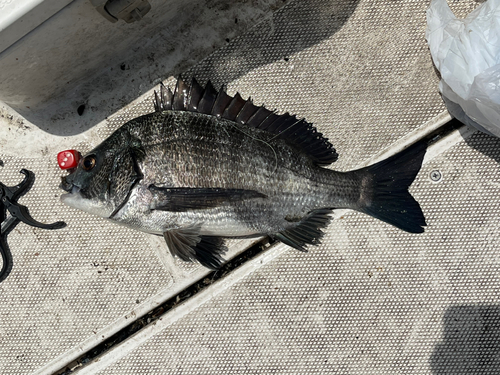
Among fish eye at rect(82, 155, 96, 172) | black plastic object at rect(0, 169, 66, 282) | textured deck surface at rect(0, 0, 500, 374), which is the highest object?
fish eye at rect(82, 155, 96, 172)

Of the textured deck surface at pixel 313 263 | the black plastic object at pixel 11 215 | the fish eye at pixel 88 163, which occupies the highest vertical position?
the fish eye at pixel 88 163

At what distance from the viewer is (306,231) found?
1.44 metres

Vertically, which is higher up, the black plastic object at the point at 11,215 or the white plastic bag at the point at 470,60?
the black plastic object at the point at 11,215

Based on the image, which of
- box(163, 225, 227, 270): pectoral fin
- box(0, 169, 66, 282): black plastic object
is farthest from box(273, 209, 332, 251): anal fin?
box(0, 169, 66, 282): black plastic object

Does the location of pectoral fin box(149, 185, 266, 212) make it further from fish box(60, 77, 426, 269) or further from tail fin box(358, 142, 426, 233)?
tail fin box(358, 142, 426, 233)

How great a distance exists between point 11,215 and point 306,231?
4.42ft

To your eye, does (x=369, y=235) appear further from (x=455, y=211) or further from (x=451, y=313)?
(x=451, y=313)

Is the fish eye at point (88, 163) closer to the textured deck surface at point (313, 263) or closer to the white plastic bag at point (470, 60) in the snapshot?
the textured deck surface at point (313, 263)

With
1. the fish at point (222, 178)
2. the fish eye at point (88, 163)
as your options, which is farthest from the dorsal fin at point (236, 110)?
the fish eye at point (88, 163)

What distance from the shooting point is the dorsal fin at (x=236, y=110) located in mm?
1420

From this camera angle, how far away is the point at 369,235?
162 cm

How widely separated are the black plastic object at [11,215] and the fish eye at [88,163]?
42 cm

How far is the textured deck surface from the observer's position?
1.60 metres

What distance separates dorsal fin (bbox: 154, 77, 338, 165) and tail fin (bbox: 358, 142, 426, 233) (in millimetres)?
260
